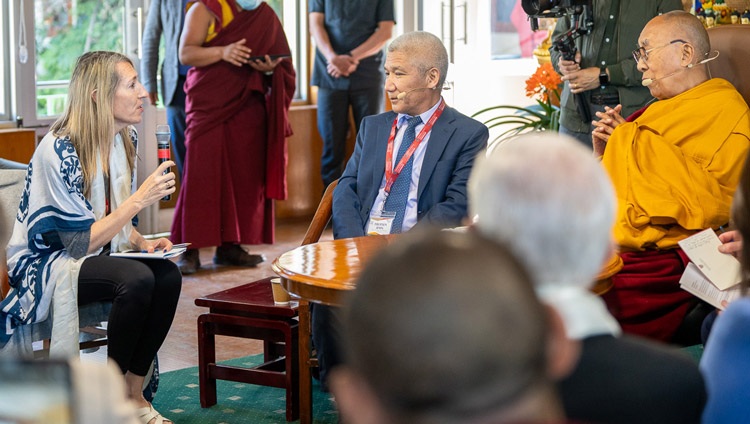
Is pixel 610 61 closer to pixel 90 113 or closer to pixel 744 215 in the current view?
pixel 90 113

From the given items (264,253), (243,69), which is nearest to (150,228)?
(264,253)

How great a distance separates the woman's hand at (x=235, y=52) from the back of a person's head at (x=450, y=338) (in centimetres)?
474

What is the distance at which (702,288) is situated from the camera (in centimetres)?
310

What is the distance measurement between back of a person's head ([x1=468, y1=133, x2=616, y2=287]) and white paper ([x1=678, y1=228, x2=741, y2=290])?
1.96 metres

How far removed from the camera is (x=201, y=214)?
5.63 metres

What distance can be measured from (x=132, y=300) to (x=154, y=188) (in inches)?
13.8

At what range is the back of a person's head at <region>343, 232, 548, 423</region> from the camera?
2.67 feet

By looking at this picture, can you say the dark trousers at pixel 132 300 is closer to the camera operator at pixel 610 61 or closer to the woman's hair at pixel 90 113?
the woman's hair at pixel 90 113

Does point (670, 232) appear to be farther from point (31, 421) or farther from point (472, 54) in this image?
point (472, 54)

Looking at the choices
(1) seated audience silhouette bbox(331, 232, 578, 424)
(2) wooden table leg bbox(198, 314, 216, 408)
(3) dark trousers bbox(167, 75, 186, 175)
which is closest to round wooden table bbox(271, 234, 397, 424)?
(2) wooden table leg bbox(198, 314, 216, 408)

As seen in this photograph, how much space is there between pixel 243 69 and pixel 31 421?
4814mm

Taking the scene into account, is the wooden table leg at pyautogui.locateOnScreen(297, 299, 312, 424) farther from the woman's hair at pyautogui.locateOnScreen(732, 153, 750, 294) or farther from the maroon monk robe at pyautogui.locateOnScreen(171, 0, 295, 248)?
the maroon monk robe at pyautogui.locateOnScreen(171, 0, 295, 248)

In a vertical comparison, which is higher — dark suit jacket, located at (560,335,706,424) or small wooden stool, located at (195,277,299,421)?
dark suit jacket, located at (560,335,706,424)

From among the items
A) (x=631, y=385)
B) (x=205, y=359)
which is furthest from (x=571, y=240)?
(x=205, y=359)
